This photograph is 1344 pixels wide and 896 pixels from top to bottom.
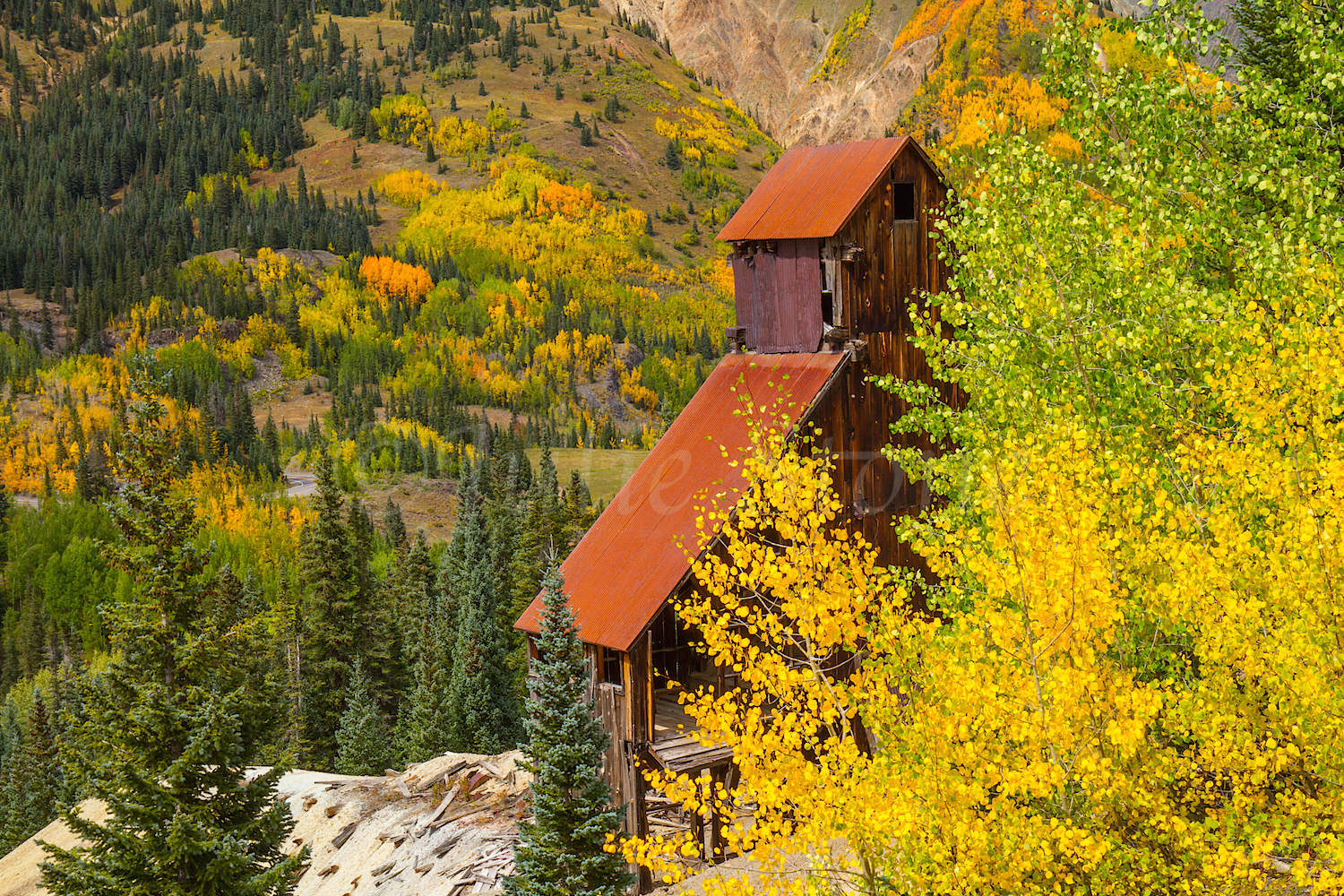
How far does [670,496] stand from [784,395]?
342 centimetres

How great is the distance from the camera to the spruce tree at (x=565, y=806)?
1855 centimetres

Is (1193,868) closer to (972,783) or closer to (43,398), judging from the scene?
(972,783)

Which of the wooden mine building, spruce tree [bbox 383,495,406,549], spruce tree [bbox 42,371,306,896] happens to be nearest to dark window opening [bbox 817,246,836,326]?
the wooden mine building

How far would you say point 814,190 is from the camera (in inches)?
957

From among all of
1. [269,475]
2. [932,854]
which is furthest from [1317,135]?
[269,475]

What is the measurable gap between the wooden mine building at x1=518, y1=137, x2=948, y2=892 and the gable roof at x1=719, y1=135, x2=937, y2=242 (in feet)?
0.14

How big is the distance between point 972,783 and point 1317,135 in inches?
461

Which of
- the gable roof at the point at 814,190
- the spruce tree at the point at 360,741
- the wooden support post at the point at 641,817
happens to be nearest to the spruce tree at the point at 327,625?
the spruce tree at the point at 360,741

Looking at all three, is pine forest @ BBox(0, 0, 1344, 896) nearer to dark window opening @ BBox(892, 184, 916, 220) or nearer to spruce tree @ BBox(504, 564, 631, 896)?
spruce tree @ BBox(504, 564, 631, 896)

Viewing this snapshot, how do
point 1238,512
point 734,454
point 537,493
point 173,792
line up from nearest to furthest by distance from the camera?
point 1238,512 < point 173,792 < point 734,454 < point 537,493

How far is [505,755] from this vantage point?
93.4ft

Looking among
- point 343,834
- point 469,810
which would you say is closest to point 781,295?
point 469,810

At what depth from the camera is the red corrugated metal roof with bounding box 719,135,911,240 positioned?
23.2 m

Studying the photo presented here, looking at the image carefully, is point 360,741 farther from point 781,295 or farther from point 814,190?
point 814,190
